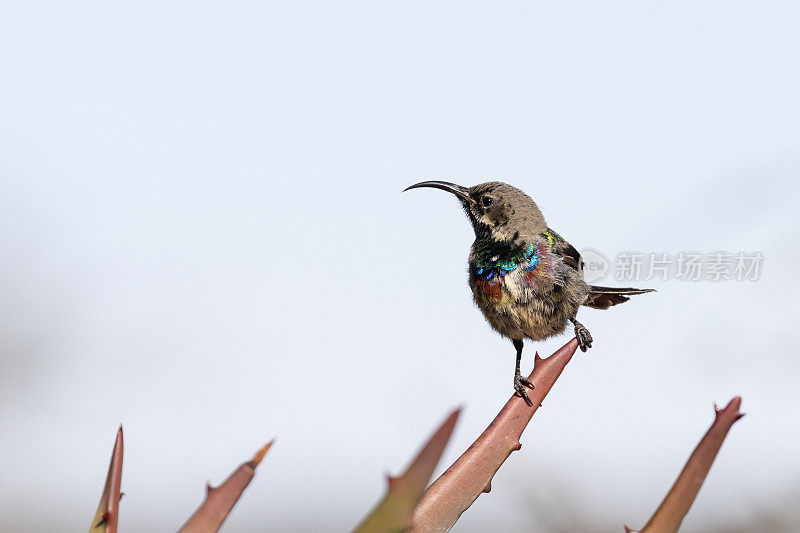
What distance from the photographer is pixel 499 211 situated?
3.61 metres

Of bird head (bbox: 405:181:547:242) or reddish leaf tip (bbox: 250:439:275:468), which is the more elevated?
bird head (bbox: 405:181:547:242)

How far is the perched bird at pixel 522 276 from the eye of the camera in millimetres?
3227

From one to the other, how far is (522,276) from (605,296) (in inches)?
12.3

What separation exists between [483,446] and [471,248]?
2.04 m

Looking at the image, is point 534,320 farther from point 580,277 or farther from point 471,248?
point 471,248

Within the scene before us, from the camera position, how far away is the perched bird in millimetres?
3227

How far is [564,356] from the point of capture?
5.38 ft

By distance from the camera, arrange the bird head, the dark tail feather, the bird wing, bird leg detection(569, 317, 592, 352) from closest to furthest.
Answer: bird leg detection(569, 317, 592, 352) < the dark tail feather < the bird wing < the bird head

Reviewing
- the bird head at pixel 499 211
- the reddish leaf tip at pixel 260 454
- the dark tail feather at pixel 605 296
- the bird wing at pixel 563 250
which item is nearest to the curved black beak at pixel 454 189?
the bird head at pixel 499 211

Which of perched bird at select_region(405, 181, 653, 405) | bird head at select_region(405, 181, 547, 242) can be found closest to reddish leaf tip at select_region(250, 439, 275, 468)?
perched bird at select_region(405, 181, 653, 405)

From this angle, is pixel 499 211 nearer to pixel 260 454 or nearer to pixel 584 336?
pixel 584 336

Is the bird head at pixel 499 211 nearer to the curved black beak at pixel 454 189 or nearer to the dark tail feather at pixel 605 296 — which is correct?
the curved black beak at pixel 454 189

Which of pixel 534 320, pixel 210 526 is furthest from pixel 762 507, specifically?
pixel 210 526

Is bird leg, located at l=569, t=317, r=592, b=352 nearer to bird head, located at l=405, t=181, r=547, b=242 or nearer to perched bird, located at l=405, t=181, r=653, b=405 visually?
perched bird, located at l=405, t=181, r=653, b=405
